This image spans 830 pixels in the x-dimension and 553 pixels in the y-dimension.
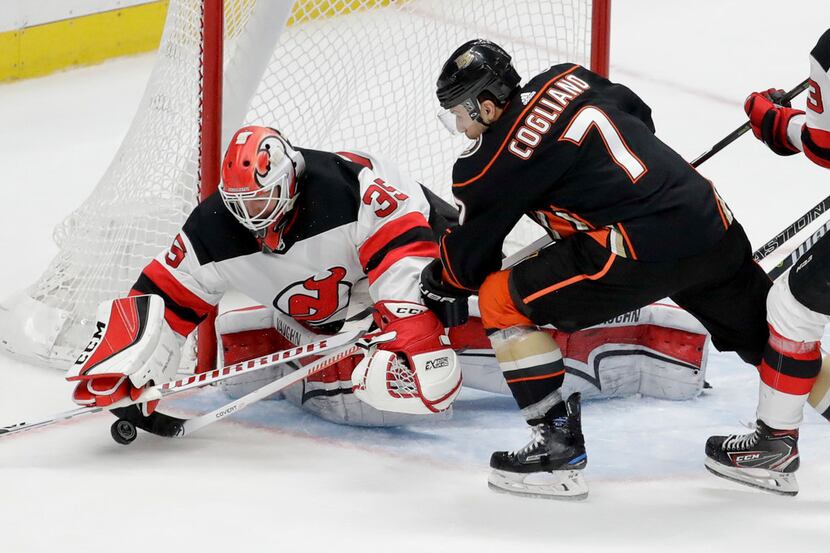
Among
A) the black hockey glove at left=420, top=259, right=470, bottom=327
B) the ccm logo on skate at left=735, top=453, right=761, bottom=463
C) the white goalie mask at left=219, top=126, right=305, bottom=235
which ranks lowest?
the ccm logo on skate at left=735, top=453, right=761, bottom=463

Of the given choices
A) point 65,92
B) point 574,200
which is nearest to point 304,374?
point 574,200

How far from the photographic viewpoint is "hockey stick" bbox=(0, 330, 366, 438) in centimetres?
263

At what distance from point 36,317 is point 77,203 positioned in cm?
130

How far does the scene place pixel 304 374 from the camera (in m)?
2.72

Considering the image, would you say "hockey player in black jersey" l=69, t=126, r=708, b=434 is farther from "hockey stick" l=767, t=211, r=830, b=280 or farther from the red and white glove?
the red and white glove

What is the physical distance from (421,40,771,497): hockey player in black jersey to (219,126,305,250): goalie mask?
38 centimetres

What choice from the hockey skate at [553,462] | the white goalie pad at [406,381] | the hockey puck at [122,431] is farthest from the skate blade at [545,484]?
the hockey puck at [122,431]

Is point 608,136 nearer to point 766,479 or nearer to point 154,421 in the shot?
point 766,479

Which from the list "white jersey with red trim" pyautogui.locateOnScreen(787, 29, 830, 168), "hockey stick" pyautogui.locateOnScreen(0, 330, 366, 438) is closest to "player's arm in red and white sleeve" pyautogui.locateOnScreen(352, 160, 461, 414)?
"hockey stick" pyautogui.locateOnScreen(0, 330, 366, 438)

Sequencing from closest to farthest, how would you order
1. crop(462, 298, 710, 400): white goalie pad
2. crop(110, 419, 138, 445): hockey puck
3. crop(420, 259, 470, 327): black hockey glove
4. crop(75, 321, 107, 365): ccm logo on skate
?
crop(420, 259, 470, 327): black hockey glove < crop(75, 321, 107, 365): ccm logo on skate < crop(110, 419, 138, 445): hockey puck < crop(462, 298, 710, 400): white goalie pad

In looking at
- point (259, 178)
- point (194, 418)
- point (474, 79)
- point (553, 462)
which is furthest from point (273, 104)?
point (553, 462)

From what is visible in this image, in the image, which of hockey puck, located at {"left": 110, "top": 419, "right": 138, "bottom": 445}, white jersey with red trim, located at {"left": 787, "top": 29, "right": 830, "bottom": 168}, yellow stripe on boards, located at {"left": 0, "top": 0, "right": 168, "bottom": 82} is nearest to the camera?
white jersey with red trim, located at {"left": 787, "top": 29, "right": 830, "bottom": 168}

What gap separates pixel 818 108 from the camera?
227 cm

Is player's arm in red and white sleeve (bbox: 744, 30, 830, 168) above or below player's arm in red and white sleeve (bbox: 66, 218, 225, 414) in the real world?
above
